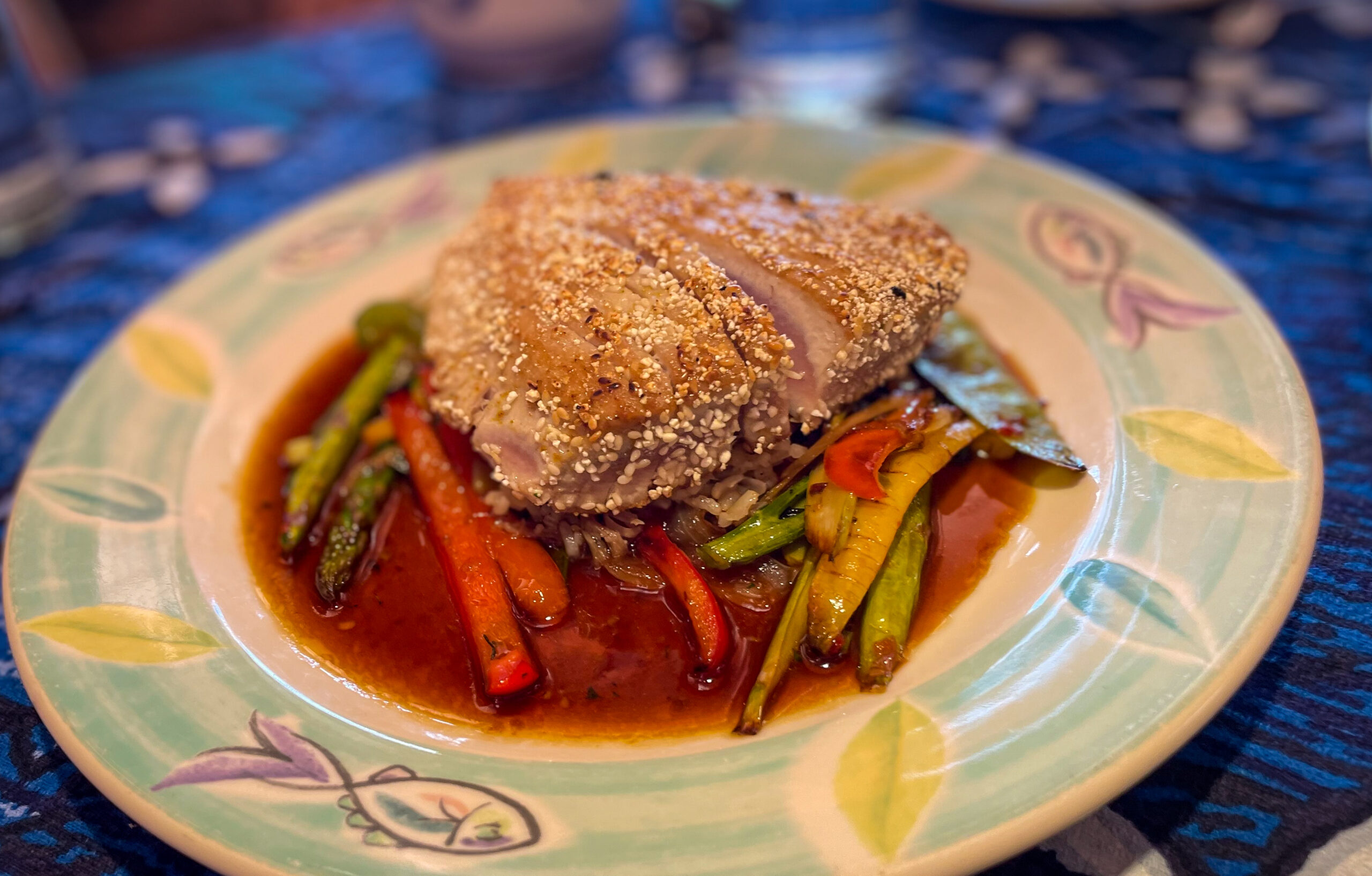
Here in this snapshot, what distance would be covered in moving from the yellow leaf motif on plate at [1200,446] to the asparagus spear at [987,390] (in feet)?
0.64

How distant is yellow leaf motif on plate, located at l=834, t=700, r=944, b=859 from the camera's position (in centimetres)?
178

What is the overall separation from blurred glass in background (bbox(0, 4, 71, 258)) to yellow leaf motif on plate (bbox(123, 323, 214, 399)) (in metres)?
1.92

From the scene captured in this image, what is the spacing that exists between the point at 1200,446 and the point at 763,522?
1203 mm

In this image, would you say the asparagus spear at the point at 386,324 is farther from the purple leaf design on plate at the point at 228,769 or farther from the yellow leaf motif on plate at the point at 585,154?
the purple leaf design on plate at the point at 228,769

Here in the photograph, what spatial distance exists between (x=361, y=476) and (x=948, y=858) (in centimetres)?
228

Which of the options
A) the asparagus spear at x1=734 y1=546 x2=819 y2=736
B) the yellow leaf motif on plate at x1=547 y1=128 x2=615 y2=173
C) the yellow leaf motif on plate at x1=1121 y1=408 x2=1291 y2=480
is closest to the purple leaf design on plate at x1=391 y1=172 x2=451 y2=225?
the yellow leaf motif on plate at x1=547 y1=128 x2=615 y2=173

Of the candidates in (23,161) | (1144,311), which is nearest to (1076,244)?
(1144,311)

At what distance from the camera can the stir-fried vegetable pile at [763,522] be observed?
246 centimetres

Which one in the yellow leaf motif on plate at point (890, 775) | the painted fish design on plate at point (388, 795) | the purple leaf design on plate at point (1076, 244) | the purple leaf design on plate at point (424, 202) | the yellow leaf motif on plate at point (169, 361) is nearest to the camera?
the yellow leaf motif on plate at point (890, 775)

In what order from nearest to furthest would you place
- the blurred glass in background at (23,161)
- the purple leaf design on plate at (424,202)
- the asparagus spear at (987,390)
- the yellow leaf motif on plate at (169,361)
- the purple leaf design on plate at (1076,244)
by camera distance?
the asparagus spear at (987,390)
the purple leaf design on plate at (1076,244)
the yellow leaf motif on plate at (169,361)
the purple leaf design on plate at (424,202)
the blurred glass in background at (23,161)

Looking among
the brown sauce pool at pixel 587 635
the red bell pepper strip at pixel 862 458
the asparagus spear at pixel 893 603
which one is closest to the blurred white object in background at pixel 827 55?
the red bell pepper strip at pixel 862 458

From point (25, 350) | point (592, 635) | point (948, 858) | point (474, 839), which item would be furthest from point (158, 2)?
point (948, 858)

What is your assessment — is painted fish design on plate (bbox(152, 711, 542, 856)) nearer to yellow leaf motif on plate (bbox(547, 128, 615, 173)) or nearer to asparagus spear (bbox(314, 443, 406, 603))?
asparagus spear (bbox(314, 443, 406, 603))

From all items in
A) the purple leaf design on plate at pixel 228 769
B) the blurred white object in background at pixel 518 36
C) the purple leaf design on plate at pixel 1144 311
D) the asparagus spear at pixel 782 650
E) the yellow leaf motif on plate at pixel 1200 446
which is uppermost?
the blurred white object in background at pixel 518 36
